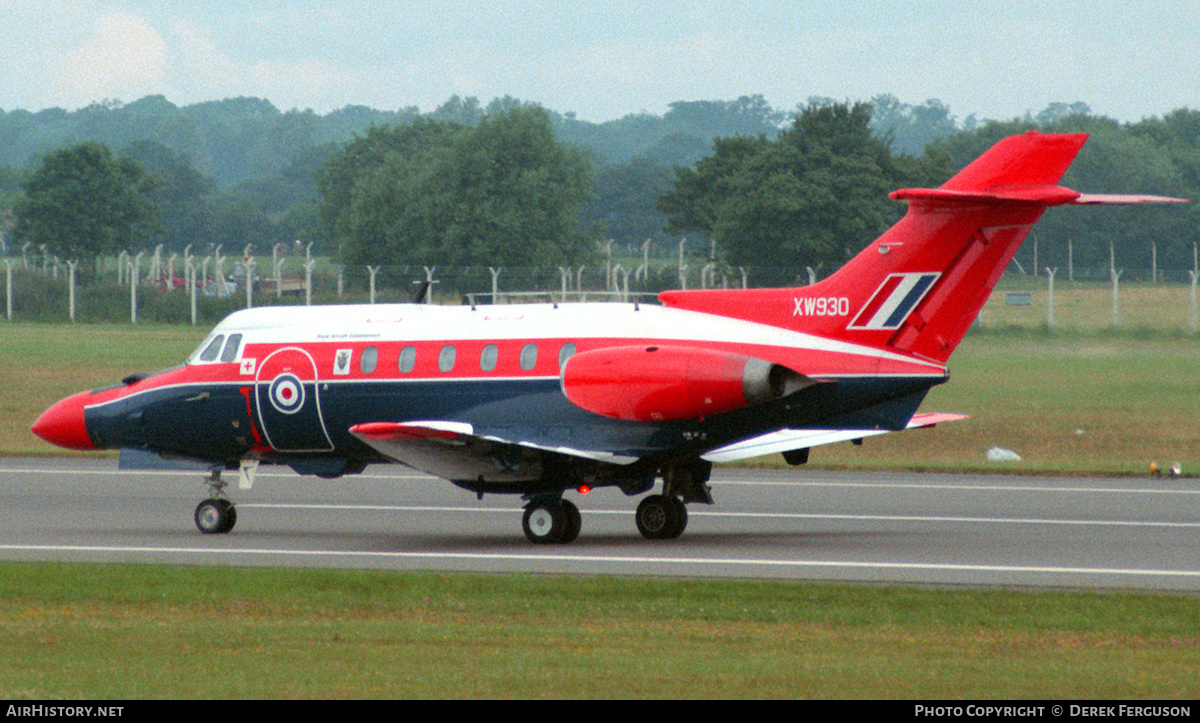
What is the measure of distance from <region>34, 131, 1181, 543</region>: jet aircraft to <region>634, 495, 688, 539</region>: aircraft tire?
0.08ft

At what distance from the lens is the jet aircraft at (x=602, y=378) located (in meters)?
19.7

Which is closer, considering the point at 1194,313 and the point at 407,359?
the point at 407,359

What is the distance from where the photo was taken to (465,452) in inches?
806

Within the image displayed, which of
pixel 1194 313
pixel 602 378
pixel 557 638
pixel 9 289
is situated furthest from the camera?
pixel 9 289

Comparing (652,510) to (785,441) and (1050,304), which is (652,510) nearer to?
(785,441)

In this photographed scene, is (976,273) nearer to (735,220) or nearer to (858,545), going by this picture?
(858,545)

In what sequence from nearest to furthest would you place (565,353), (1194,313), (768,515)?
(565,353) → (768,515) → (1194,313)

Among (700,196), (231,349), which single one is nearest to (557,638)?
(231,349)

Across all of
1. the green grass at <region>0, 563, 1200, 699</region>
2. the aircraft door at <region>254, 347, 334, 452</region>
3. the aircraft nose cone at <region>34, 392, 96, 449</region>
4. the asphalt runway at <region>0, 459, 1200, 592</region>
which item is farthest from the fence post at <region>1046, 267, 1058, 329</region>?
the green grass at <region>0, 563, 1200, 699</region>

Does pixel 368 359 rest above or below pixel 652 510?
above

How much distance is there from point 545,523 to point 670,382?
2.49m

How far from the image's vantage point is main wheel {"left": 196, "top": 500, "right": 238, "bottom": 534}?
2228cm

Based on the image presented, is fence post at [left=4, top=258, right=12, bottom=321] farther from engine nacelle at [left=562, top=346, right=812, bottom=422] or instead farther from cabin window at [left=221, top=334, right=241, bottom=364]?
engine nacelle at [left=562, top=346, right=812, bottom=422]
